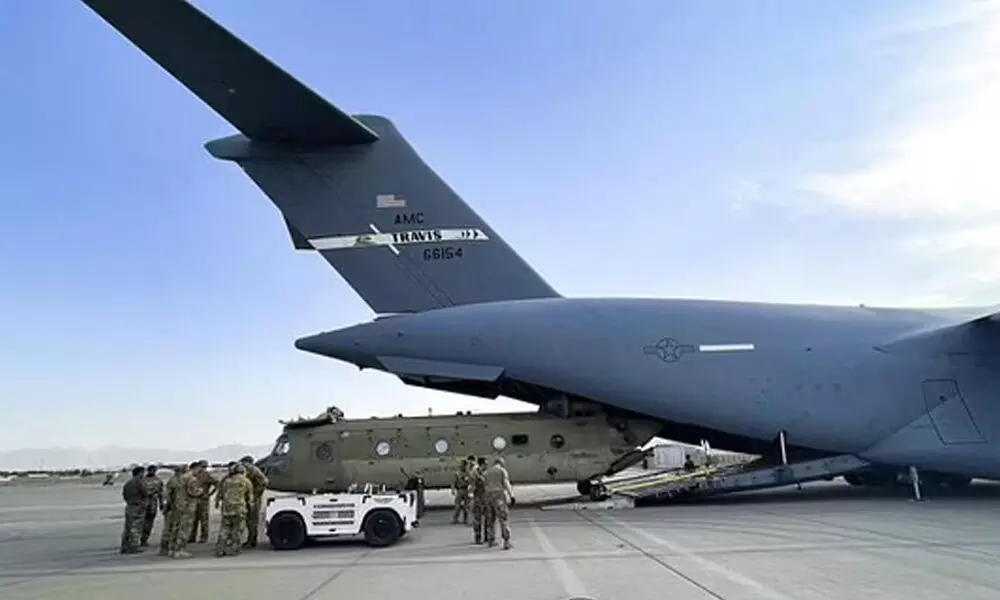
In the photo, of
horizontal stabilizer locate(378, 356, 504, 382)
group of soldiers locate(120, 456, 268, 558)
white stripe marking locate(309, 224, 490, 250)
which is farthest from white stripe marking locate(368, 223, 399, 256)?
group of soldiers locate(120, 456, 268, 558)

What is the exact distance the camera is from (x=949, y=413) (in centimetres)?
1386

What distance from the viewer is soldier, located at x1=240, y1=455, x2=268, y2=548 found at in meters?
10.5

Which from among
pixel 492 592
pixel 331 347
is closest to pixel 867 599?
pixel 492 592

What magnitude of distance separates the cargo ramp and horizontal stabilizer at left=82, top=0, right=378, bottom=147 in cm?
881

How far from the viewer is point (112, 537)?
1282 cm

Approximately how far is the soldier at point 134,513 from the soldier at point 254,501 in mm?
1400

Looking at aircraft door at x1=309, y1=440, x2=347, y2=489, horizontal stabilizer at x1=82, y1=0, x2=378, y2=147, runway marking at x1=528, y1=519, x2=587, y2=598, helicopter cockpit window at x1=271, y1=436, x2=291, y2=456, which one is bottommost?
runway marking at x1=528, y1=519, x2=587, y2=598

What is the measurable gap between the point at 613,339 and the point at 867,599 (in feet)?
28.3

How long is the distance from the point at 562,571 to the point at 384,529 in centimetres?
342

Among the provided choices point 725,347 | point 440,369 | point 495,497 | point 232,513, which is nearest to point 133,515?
point 232,513

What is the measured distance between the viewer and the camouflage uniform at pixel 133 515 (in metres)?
10.4

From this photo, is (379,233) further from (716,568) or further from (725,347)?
(716,568)

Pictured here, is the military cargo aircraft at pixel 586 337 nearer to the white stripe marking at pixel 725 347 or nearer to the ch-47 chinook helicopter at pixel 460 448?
the white stripe marking at pixel 725 347

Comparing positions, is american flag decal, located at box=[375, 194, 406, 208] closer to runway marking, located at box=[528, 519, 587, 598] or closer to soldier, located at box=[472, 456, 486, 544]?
soldier, located at box=[472, 456, 486, 544]
